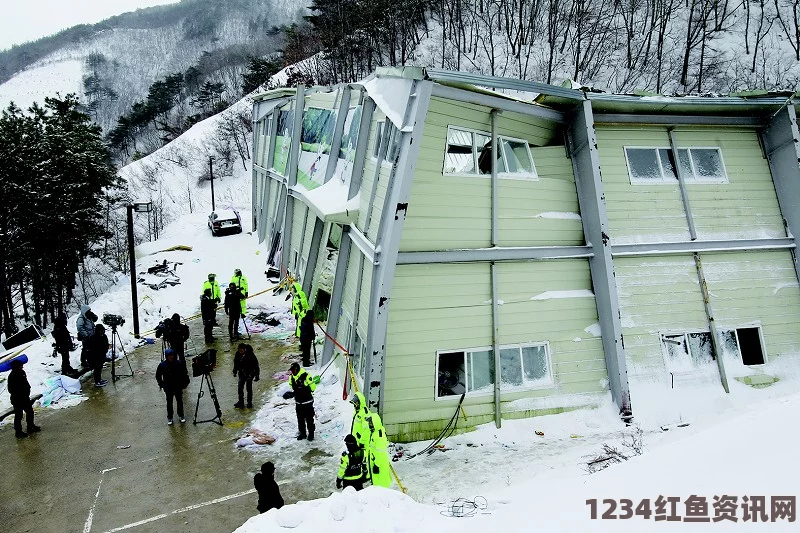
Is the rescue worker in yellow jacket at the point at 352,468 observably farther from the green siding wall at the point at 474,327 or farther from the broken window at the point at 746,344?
the broken window at the point at 746,344

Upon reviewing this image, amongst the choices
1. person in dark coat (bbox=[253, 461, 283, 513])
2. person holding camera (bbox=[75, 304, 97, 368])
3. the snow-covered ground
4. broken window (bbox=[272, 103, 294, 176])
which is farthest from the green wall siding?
the snow-covered ground

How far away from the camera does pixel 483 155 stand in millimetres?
10352

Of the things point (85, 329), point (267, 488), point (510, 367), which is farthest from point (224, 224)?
point (267, 488)

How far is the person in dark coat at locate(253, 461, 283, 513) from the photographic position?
6.95 m

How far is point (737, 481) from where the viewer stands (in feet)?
14.3

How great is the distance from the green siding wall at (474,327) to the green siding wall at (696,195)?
1.71m

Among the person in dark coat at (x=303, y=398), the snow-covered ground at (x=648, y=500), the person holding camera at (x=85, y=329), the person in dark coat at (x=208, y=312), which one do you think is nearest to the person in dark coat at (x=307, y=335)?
the person in dark coat at (x=303, y=398)

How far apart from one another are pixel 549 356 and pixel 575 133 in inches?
192

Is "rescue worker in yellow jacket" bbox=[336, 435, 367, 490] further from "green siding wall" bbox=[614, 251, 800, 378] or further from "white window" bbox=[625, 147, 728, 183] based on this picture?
"white window" bbox=[625, 147, 728, 183]

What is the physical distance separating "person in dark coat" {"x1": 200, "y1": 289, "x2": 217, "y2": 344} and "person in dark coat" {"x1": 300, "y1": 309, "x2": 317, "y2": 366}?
13.5 ft

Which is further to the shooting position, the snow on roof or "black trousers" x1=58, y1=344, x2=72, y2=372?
"black trousers" x1=58, y1=344, x2=72, y2=372

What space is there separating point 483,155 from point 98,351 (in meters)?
11.2

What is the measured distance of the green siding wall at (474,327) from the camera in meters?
9.84

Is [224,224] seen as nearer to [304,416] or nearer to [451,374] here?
[304,416]
